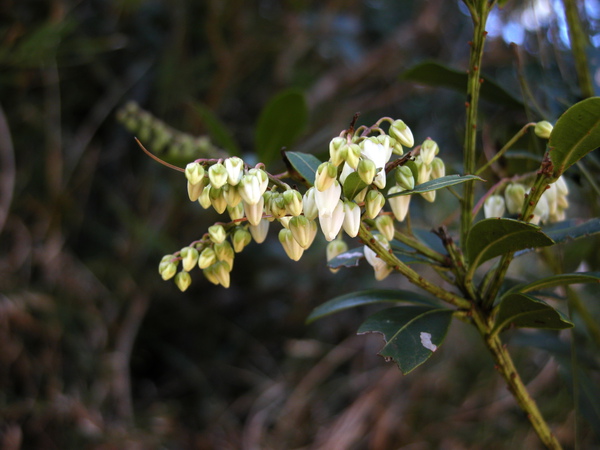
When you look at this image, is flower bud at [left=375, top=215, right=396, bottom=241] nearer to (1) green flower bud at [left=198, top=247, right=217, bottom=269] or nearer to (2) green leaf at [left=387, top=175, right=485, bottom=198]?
(2) green leaf at [left=387, top=175, right=485, bottom=198]

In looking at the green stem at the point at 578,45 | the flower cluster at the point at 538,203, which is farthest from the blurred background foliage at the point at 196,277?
the flower cluster at the point at 538,203

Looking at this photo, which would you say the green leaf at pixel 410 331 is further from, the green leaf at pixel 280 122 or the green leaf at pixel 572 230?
the green leaf at pixel 280 122

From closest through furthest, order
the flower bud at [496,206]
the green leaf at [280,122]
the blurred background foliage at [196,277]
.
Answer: the flower bud at [496,206] < the green leaf at [280,122] < the blurred background foliage at [196,277]

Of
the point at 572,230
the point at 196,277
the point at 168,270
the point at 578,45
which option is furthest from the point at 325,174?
the point at 196,277

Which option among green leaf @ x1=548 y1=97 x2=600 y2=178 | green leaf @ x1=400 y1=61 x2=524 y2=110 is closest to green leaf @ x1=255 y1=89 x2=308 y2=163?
green leaf @ x1=400 y1=61 x2=524 y2=110

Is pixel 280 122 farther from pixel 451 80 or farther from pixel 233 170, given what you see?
pixel 233 170

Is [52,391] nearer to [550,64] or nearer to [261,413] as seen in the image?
[261,413]

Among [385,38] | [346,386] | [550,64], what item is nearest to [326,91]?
[385,38]
